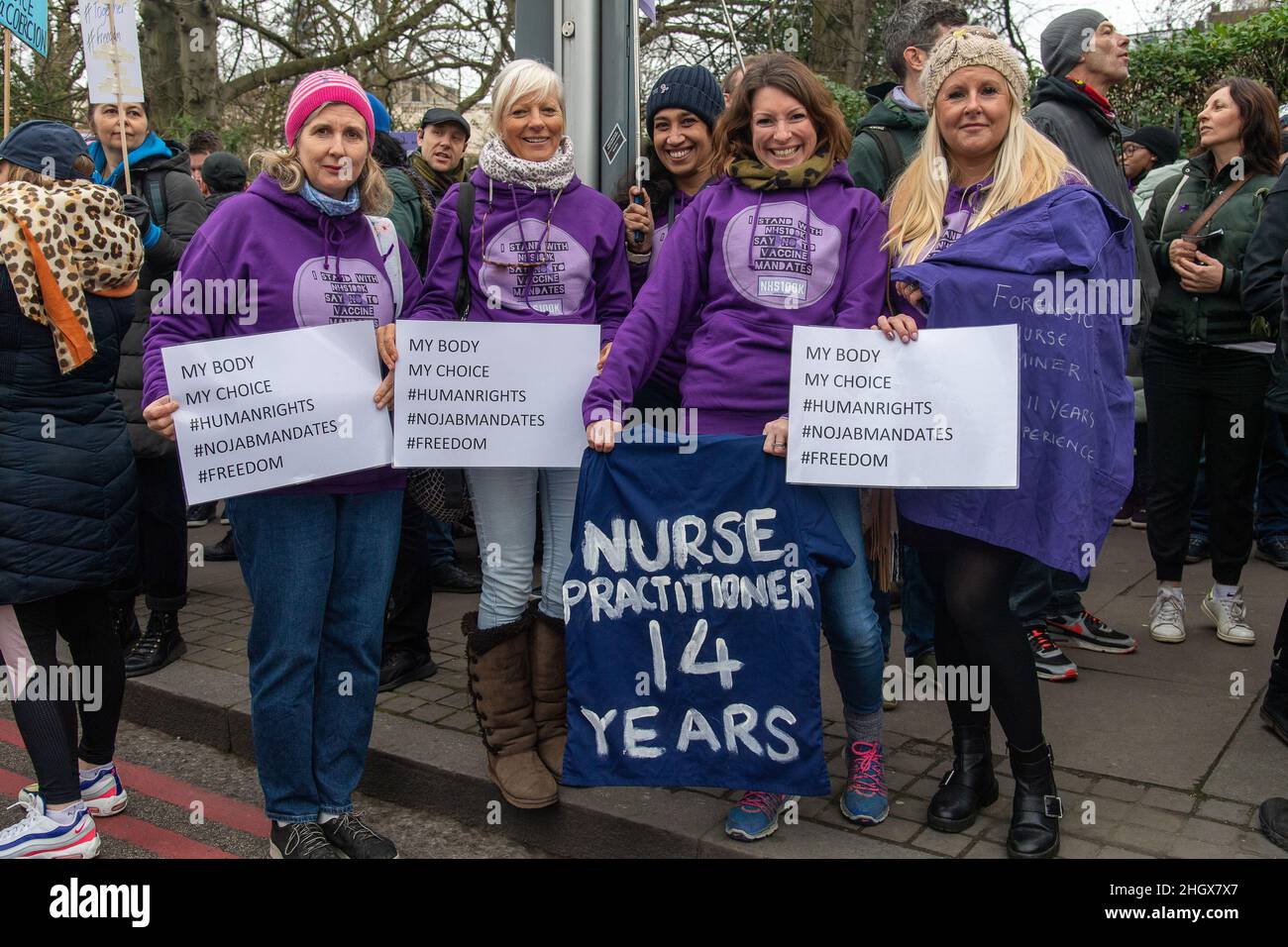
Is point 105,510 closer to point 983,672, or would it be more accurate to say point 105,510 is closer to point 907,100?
point 983,672

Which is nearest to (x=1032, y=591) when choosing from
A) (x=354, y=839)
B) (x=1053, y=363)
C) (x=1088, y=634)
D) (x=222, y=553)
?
(x=1088, y=634)

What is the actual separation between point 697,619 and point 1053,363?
115 centimetres

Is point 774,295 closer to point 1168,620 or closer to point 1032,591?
point 1032,591

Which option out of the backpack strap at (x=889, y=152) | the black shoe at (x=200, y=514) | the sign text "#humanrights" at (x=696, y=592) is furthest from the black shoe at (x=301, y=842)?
the black shoe at (x=200, y=514)

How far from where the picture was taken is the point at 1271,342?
15.4 ft

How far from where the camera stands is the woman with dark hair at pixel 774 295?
10.8ft

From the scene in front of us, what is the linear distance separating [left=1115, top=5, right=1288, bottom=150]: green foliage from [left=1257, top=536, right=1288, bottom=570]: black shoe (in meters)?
4.30

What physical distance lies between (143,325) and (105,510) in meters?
2.03

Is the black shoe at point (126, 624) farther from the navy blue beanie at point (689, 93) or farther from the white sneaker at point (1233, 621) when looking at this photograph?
the white sneaker at point (1233, 621)

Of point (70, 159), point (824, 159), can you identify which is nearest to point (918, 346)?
point (824, 159)

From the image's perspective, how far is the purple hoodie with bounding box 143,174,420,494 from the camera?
318cm

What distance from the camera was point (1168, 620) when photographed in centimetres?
501

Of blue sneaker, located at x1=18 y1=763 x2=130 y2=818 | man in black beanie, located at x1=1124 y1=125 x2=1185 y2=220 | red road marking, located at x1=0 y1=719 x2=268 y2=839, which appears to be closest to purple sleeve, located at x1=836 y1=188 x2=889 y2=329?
red road marking, located at x1=0 y1=719 x2=268 y2=839

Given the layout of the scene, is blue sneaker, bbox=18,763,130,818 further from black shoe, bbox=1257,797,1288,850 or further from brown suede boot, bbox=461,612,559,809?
black shoe, bbox=1257,797,1288,850
